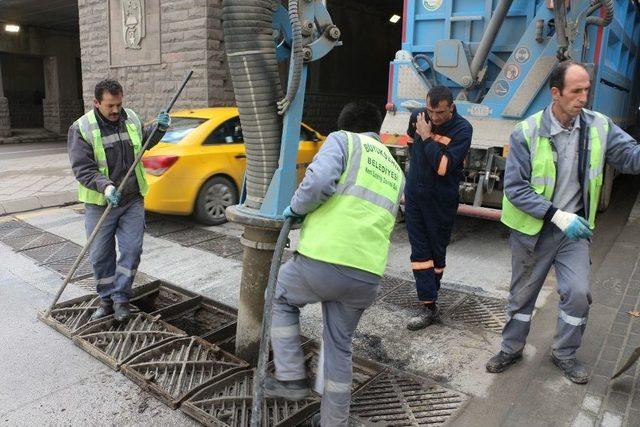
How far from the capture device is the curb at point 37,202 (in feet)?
24.7

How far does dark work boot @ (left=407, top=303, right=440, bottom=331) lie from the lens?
12.8ft

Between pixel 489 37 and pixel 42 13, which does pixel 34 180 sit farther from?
pixel 42 13

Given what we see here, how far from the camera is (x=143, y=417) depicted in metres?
2.88

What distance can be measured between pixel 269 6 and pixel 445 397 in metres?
2.36

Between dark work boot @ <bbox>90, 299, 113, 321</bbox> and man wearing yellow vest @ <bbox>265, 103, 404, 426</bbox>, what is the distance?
189 centimetres

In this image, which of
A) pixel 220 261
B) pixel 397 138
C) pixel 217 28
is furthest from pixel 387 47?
pixel 220 261

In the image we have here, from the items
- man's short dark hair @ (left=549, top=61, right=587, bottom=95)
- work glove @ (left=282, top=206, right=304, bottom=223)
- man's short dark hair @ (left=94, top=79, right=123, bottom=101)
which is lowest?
work glove @ (left=282, top=206, right=304, bottom=223)

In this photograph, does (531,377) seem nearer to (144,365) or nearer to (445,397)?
(445,397)

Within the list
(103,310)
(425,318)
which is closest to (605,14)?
(425,318)

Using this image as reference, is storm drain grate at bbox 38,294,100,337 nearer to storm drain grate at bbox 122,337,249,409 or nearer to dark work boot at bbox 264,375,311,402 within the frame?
storm drain grate at bbox 122,337,249,409

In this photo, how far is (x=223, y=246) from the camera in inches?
234

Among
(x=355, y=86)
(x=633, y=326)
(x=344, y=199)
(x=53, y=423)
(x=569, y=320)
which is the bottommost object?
(x=53, y=423)

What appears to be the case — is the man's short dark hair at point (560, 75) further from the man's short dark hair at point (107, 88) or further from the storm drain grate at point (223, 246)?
the storm drain grate at point (223, 246)

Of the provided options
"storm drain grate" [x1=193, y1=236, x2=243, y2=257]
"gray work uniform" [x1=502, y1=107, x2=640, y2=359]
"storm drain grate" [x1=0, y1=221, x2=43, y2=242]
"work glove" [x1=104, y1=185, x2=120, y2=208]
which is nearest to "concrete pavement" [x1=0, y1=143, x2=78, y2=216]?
"storm drain grate" [x1=0, y1=221, x2=43, y2=242]
